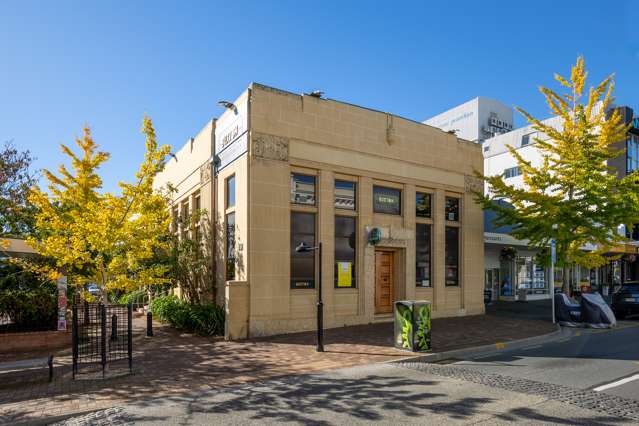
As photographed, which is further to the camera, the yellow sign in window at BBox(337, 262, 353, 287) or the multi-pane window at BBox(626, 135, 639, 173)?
the multi-pane window at BBox(626, 135, 639, 173)

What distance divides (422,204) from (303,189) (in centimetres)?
522

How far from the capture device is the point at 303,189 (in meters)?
14.0

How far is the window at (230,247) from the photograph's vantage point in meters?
14.2

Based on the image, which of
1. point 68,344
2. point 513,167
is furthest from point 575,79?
point 513,167

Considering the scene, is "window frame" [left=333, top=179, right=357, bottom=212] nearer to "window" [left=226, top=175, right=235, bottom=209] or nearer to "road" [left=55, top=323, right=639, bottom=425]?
"window" [left=226, top=175, right=235, bottom=209]

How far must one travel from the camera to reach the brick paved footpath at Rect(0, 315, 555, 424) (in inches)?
277

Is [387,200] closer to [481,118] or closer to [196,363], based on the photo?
[196,363]

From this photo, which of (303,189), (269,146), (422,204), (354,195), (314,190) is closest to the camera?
(269,146)

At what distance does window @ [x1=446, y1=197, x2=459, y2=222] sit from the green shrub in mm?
9397

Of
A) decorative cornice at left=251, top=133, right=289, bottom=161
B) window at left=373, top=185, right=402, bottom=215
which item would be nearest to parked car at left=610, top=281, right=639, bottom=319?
window at left=373, top=185, right=402, bottom=215

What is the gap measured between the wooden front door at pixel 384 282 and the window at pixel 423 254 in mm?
1078

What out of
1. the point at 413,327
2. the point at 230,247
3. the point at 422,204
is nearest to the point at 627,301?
the point at 422,204

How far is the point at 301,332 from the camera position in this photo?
518 inches

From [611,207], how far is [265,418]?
15311 mm
